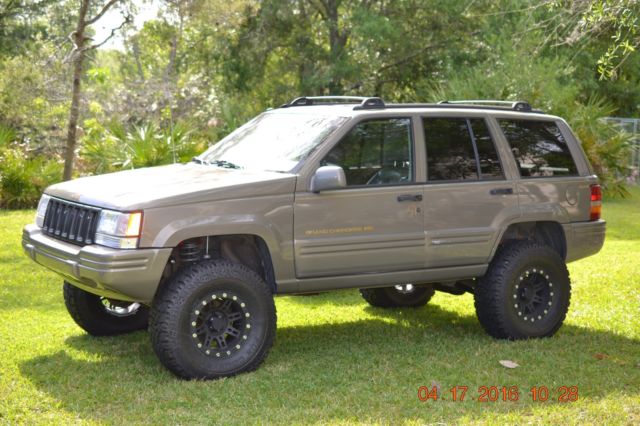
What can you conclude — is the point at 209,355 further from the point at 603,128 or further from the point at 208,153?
the point at 603,128

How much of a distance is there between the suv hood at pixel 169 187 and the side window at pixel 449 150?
129 cm

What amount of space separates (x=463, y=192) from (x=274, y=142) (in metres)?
1.53

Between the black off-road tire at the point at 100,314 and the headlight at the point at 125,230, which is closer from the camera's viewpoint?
the headlight at the point at 125,230

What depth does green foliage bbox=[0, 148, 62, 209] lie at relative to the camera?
53.4ft

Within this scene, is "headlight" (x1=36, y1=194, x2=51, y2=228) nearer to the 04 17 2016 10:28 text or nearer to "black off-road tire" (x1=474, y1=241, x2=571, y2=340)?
the 04 17 2016 10:28 text

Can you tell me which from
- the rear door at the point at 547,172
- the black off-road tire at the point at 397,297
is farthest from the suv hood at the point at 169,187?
A: the black off-road tire at the point at 397,297

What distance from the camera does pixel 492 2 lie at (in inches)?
1015

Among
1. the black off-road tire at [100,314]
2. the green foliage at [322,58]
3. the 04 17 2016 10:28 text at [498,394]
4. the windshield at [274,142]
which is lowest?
the 04 17 2016 10:28 text at [498,394]

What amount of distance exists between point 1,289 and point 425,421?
587 centimetres

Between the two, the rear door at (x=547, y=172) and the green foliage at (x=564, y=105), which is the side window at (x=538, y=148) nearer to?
the rear door at (x=547, y=172)

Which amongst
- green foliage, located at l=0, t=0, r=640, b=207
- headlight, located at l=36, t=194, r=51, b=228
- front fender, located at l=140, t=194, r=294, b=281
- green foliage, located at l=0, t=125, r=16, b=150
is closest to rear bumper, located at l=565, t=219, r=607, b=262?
front fender, located at l=140, t=194, r=294, b=281

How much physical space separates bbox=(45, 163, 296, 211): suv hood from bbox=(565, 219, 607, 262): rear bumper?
2.66 metres

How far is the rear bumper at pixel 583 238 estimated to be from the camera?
7.63m

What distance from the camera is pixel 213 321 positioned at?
20.4 ft
